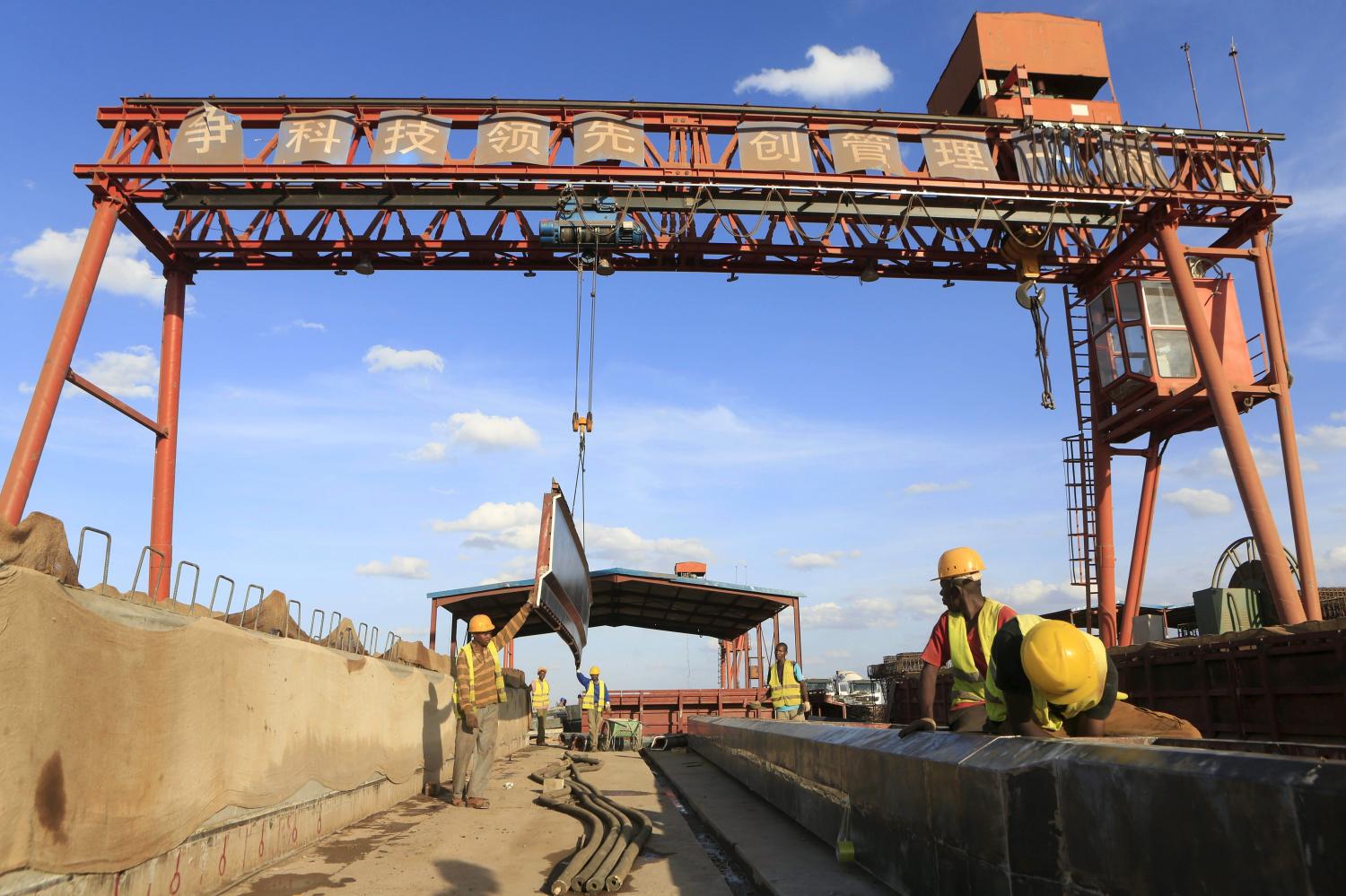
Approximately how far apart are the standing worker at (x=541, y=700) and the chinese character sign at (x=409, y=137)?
14939 millimetres

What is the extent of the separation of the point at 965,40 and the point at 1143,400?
27.8 ft

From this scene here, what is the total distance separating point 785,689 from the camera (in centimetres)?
1334

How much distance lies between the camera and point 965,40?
1912 centimetres

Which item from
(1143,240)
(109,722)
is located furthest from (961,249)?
(109,722)

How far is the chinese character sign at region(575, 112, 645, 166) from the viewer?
1512 cm

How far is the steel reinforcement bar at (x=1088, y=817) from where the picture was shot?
215cm

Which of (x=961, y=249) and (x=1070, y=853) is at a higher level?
(x=961, y=249)

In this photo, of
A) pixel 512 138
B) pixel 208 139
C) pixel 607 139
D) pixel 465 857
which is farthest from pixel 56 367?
pixel 465 857

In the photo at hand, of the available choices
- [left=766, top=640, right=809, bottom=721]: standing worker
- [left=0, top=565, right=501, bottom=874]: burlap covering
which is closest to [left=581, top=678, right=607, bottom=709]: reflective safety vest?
[left=766, top=640, right=809, bottom=721]: standing worker

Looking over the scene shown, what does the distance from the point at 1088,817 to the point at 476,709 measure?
27.0 feet

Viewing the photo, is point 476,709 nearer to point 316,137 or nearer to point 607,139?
point 607,139

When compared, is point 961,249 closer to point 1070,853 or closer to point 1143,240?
point 1143,240

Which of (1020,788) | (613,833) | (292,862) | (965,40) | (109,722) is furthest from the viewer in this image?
(965,40)

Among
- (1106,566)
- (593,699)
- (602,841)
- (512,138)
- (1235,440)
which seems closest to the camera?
(602,841)
